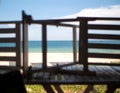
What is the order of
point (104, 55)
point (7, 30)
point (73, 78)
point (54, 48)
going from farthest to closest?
point (54, 48), point (7, 30), point (104, 55), point (73, 78)

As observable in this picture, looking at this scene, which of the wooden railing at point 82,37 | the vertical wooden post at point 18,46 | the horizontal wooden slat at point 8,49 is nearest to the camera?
the wooden railing at point 82,37

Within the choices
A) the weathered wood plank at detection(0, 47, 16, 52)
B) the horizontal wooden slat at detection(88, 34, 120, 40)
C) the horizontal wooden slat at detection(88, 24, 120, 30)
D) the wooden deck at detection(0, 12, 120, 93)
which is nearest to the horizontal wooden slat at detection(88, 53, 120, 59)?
the wooden deck at detection(0, 12, 120, 93)

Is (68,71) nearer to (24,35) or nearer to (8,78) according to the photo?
(24,35)

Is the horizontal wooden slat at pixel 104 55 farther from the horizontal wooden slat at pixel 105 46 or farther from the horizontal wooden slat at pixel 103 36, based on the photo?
the horizontal wooden slat at pixel 103 36

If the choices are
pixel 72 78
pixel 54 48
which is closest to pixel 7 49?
pixel 72 78

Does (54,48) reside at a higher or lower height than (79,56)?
lower

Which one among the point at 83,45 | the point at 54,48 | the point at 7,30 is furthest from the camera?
the point at 54,48

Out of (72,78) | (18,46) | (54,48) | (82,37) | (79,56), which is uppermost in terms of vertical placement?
(82,37)

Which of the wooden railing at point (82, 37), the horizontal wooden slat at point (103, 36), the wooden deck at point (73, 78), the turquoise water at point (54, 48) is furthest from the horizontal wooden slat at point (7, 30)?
the turquoise water at point (54, 48)

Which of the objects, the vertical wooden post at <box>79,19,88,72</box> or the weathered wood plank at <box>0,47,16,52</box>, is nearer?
the vertical wooden post at <box>79,19,88,72</box>

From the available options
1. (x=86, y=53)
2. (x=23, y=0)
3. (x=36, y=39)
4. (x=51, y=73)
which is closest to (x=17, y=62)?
(x=51, y=73)

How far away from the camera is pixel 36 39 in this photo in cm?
9800

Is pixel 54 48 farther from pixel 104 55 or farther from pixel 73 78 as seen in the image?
pixel 73 78

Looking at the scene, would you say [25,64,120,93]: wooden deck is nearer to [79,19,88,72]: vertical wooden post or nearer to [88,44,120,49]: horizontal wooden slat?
[79,19,88,72]: vertical wooden post
